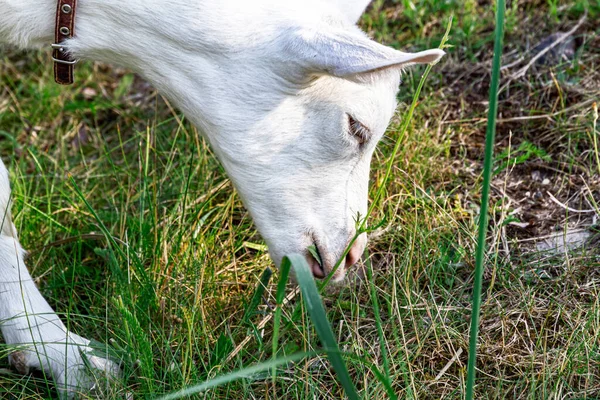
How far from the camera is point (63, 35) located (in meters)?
2.56

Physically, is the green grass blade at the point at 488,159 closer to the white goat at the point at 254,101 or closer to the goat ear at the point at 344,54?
the goat ear at the point at 344,54

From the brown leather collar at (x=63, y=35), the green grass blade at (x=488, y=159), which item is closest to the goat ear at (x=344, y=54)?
the green grass blade at (x=488, y=159)

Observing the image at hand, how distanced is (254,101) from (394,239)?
101cm

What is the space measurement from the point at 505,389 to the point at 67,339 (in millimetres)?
1448

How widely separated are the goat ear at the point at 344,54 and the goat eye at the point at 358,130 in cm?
27

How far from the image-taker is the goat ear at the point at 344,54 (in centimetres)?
210

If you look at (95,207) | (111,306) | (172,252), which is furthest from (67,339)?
(95,207)

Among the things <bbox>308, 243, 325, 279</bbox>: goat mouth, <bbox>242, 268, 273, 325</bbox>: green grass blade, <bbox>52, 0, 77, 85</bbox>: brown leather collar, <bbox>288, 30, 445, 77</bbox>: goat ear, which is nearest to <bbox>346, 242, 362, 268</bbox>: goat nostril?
<bbox>308, 243, 325, 279</bbox>: goat mouth

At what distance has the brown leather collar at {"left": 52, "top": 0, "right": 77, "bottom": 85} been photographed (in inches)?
99.1

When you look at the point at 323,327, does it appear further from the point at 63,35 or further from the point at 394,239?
the point at 394,239

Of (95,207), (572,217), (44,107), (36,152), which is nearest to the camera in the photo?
(572,217)

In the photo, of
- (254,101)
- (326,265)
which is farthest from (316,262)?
(254,101)

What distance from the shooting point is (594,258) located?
10.00 feet

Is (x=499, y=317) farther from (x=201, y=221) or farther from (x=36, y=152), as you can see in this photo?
(x=36, y=152)
